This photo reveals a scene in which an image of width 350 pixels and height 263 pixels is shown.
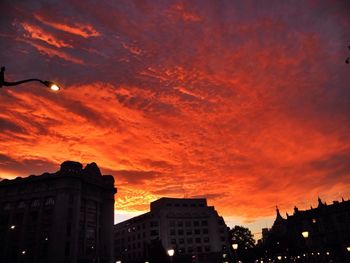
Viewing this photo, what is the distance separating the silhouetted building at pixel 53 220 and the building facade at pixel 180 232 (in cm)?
2950

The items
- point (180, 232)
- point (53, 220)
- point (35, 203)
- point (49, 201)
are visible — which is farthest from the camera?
point (180, 232)

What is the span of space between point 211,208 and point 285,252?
35906 mm

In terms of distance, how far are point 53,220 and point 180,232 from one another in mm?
55202

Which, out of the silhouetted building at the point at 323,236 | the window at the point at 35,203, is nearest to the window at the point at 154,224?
the silhouetted building at the point at 323,236

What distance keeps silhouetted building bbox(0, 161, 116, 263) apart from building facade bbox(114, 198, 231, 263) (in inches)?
1162

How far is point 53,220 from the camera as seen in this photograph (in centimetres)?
7125

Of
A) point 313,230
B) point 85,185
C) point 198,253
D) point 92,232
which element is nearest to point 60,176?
point 85,185

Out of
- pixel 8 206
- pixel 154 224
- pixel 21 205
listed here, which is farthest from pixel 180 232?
pixel 8 206

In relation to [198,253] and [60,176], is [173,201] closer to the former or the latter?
[198,253]

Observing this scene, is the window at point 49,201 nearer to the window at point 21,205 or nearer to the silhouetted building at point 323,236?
the window at point 21,205

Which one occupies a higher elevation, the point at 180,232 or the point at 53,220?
the point at 53,220

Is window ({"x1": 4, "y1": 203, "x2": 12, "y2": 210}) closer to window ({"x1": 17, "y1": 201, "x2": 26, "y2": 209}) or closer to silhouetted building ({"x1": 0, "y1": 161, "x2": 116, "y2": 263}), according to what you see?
silhouetted building ({"x1": 0, "y1": 161, "x2": 116, "y2": 263})

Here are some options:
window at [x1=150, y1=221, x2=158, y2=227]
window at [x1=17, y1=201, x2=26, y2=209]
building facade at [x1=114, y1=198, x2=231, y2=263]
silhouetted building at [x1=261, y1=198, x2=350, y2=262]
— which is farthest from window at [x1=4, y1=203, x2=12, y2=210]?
silhouetted building at [x1=261, y1=198, x2=350, y2=262]

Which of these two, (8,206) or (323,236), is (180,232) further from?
(8,206)
